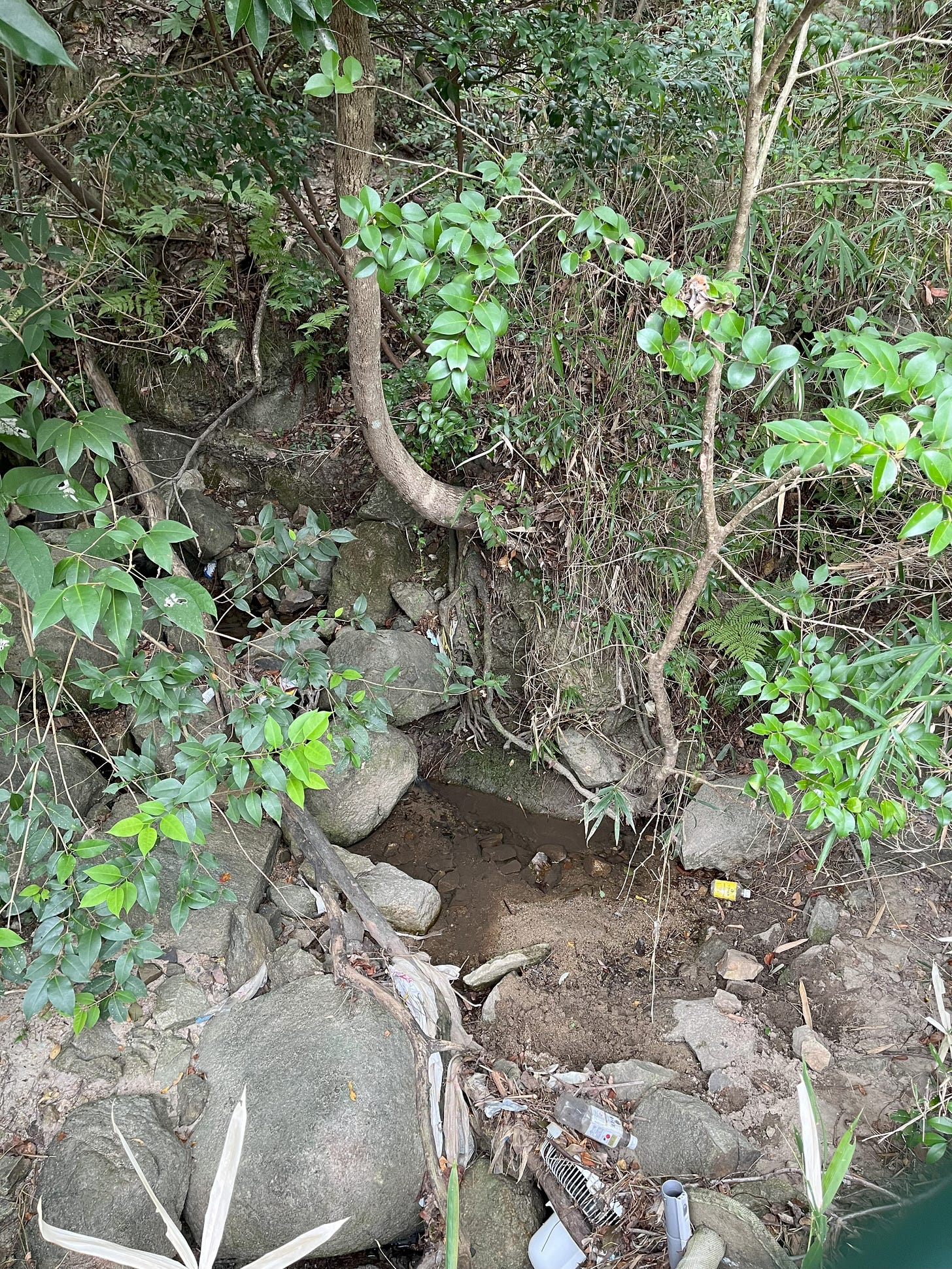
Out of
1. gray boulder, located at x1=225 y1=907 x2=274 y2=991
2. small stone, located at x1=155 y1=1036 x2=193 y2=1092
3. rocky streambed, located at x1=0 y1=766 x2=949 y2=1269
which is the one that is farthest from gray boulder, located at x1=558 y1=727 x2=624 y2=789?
small stone, located at x1=155 y1=1036 x2=193 y2=1092

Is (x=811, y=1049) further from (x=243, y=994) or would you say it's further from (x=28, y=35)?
(x=28, y=35)

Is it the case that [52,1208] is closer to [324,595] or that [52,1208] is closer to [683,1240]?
[683,1240]

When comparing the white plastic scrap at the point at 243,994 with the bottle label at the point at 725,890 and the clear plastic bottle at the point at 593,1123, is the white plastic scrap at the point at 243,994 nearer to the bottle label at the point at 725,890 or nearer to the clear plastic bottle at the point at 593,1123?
the clear plastic bottle at the point at 593,1123

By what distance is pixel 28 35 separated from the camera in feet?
2.36

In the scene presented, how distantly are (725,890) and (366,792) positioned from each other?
1487mm

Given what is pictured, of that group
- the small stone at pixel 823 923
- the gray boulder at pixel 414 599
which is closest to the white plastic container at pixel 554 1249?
the small stone at pixel 823 923

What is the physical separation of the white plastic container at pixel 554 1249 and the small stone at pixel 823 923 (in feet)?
4.19

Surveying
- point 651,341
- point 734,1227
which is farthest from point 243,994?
point 651,341

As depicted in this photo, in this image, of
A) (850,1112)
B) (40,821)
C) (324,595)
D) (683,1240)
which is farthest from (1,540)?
(850,1112)

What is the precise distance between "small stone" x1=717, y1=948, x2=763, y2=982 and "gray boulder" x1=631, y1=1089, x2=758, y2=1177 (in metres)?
0.49

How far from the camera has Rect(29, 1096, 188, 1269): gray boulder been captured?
5.58 feet

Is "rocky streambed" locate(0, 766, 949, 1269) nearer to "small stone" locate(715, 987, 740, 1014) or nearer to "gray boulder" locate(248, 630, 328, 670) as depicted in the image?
"small stone" locate(715, 987, 740, 1014)

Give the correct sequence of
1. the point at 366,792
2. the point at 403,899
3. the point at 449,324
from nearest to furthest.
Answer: the point at 449,324 < the point at 403,899 < the point at 366,792

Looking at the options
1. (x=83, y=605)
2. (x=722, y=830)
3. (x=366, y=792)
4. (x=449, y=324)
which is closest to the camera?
(x=83, y=605)
